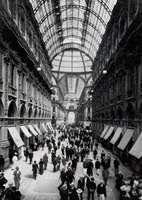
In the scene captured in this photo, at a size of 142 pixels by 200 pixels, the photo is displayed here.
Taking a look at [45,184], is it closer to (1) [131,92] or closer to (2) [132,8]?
(1) [131,92]

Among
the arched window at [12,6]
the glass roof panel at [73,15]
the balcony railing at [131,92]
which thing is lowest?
the balcony railing at [131,92]

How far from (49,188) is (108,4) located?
27.1m

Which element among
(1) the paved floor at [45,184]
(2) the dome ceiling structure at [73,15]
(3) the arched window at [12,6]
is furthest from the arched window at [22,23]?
(1) the paved floor at [45,184]

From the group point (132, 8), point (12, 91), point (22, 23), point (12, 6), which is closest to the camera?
point (132, 8)

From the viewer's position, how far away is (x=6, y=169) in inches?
535

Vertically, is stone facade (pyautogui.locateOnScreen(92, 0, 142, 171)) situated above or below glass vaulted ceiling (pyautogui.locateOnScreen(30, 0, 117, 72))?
below

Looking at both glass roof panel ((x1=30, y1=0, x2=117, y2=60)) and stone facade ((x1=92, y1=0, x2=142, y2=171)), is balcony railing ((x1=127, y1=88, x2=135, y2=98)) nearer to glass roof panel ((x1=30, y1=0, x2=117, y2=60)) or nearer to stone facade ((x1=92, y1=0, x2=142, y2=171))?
stone facade ((x1=92, y1=0, x2=142, y2=171))

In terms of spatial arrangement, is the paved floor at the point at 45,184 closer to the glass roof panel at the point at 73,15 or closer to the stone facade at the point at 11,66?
the stone facade at the point at 11,66

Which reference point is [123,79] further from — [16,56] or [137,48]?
[16,56]

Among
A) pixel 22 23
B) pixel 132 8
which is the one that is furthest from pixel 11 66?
pixel 132 8

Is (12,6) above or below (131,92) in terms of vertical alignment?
above

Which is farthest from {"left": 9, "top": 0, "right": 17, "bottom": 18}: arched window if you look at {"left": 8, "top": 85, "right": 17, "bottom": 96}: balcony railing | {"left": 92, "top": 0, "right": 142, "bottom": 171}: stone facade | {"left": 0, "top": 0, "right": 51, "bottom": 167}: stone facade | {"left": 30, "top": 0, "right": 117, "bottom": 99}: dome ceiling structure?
{"left": 30, "top": 0, "right": 117, "bottom": 99}: dome ceiling structure

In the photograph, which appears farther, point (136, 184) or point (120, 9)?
point (120, 9)

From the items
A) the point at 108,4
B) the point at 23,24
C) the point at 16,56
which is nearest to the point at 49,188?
the point at 16,56
